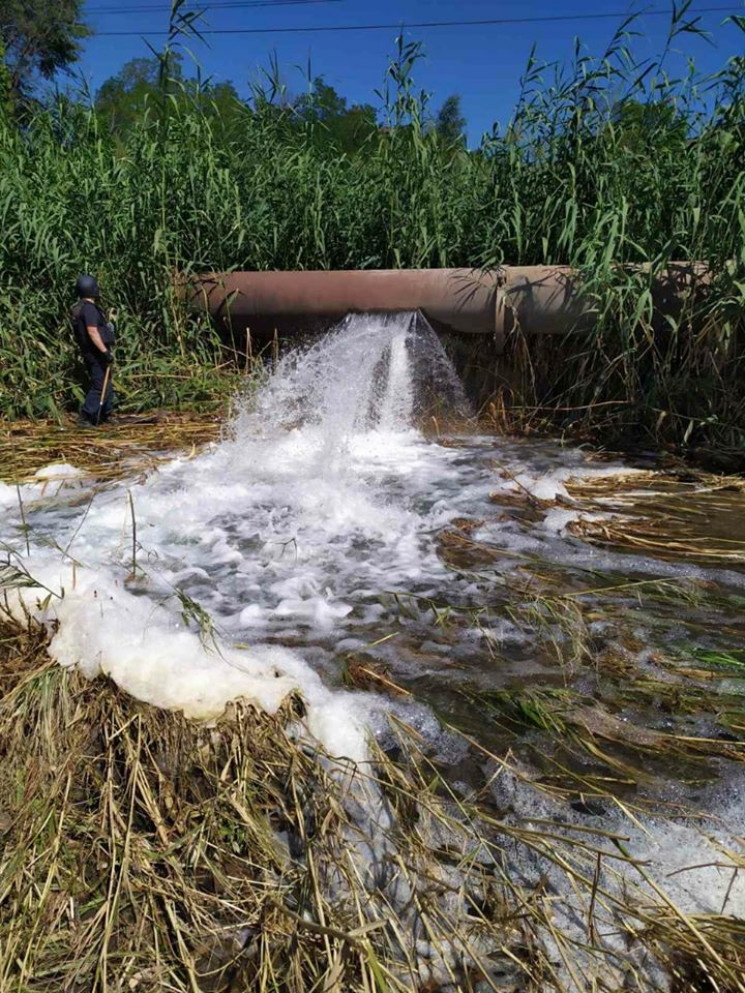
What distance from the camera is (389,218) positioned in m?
5.29

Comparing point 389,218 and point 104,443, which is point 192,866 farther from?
point 389,218

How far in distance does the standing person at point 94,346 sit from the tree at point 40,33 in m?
21.3

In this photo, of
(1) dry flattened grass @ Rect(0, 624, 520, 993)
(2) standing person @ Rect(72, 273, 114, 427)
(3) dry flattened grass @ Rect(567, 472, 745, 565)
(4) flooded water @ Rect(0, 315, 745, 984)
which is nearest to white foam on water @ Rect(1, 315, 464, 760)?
(4) flooded water @ Rect(0, 315, 745, 984)

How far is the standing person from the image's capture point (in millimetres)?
4785

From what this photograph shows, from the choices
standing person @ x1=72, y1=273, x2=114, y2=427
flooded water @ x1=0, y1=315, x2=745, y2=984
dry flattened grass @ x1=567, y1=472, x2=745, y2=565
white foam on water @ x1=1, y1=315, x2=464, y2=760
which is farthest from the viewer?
standing person @ x1=72, y1=273, x2=114, y2=427

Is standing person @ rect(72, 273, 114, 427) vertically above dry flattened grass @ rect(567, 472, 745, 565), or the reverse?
standing person @ rect(72, 273, 114, 427)

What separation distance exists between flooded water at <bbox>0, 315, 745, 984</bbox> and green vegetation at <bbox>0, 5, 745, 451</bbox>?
2.11 feet

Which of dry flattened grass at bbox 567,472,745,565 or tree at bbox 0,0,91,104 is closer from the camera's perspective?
dry flattened grass at bbox 567,472,745,565

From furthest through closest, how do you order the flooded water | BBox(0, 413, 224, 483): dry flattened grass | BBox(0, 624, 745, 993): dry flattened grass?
BBox(0, 413, 224, 483): dry flattened grass → the flooded water → BBox(0, 624, 745, 993): dry flattened grass

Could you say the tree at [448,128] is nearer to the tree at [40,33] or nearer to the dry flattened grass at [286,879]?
the dry flattened grass at [286,879]

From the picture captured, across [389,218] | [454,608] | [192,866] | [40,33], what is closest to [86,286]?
[389,218]

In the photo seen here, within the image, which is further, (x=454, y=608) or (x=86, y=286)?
(x=86, y=286)

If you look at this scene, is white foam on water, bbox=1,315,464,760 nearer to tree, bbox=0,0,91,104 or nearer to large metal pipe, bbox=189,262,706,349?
large metal pipe, bbox=189,262,706,349

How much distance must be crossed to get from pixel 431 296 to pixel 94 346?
6.93ft
